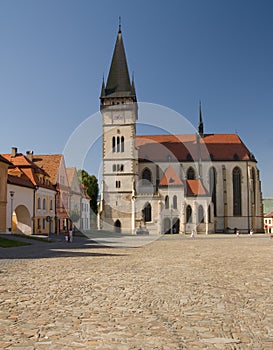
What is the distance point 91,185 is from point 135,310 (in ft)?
213

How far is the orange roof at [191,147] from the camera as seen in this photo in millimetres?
A: 67000

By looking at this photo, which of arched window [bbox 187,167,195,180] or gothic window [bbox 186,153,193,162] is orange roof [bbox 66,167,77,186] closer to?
arched window [bbox 187,167,195,180]

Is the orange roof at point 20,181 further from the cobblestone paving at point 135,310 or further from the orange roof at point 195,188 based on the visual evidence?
the orange roof at point 195,188

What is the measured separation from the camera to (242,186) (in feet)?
216

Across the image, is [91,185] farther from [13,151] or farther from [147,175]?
[13,151]

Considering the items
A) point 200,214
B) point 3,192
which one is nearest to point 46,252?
point 3,192

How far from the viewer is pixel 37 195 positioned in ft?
134

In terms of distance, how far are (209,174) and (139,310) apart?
60.0 meters

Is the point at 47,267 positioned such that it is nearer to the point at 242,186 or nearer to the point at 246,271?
the point at 246,271

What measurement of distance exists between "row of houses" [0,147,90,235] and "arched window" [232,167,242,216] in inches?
1091

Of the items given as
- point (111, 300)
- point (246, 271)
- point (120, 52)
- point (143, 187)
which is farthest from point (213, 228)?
point (111, 300)

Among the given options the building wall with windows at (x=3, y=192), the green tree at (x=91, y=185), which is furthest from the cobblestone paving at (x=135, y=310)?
the green tree at (x=91, y=185)

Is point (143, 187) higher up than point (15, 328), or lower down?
higher up

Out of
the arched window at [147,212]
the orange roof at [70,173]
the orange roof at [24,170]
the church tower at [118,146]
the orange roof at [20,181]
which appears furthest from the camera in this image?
the church tower at [118,146]
